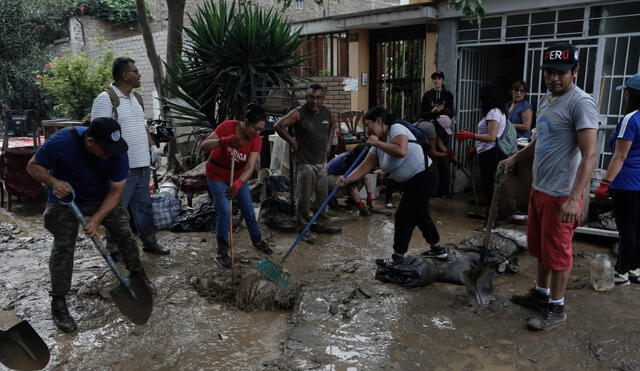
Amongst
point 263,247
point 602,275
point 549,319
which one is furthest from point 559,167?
point 263,247

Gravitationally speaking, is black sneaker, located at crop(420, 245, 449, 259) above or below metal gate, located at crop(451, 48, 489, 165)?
below

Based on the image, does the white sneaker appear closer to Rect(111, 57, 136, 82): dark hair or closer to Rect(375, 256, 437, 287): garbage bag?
Rect(375, 256, 437, 287): garbage bag

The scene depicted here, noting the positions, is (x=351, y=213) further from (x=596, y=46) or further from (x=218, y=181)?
(x=596, y=46)

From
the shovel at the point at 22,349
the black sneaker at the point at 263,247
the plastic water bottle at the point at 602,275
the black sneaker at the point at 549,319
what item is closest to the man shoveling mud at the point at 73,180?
the shovel at the point at 22,349

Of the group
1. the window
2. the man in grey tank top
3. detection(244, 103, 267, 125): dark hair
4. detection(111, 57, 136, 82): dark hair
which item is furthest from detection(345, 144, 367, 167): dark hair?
the window

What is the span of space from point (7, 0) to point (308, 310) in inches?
675

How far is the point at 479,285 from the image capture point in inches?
152

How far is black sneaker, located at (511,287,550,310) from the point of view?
3.64 metres

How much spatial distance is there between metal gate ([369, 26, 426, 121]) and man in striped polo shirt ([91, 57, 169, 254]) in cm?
585

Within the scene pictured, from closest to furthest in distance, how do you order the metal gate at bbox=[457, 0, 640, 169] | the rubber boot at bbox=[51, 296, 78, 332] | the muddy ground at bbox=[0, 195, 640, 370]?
the muddy ground at bbox=[0, 195, 640, 370]
the rubber boot at bbox=[51, 296, 78, 332]
the metal gate at bbox=[457, 0, 640, 169]

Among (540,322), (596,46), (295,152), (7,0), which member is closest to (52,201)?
(295,152)

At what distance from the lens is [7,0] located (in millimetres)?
15273

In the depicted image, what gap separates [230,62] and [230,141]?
9.80 ft

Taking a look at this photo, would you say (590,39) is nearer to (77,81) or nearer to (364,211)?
(364,211)
